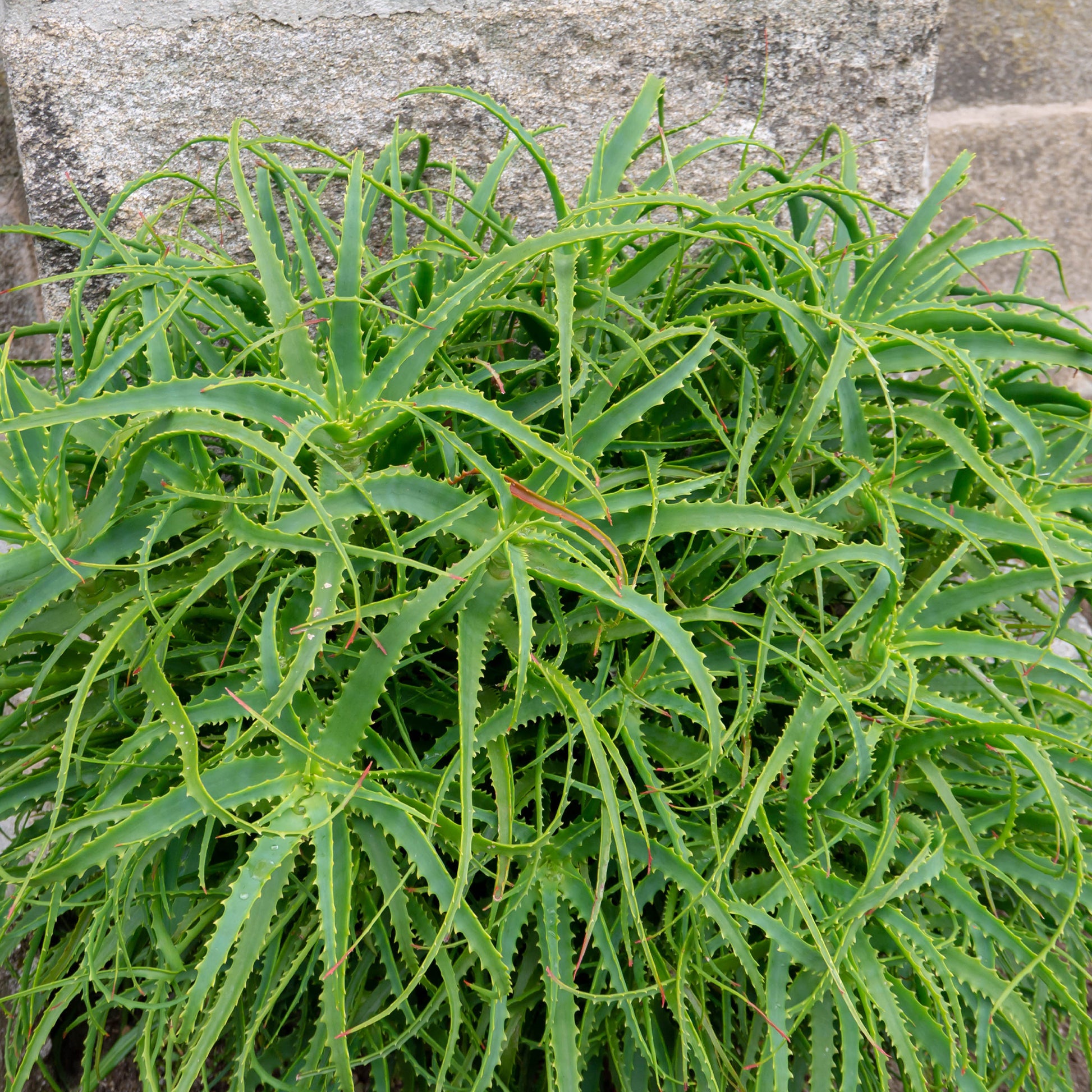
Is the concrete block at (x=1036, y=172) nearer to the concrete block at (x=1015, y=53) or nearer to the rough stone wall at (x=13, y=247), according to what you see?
the concrete block at (x=1015, y=53)

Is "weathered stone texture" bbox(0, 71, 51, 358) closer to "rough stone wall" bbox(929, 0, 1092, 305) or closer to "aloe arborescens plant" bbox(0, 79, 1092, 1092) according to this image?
"aloe arborescens plant" bbox(0, 79, 1092, 1092)

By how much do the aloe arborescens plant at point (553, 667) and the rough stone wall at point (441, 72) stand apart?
0.92ft

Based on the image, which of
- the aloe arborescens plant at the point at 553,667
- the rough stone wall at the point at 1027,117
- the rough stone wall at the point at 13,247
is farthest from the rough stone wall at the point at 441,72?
the rough stone wall at the point at 1027,117

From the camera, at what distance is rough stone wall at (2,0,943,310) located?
0.85 m

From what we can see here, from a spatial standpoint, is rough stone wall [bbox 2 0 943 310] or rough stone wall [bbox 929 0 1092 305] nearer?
rough stone wall [bbox 2 0 943 310]

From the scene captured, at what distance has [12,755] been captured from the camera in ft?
1.89

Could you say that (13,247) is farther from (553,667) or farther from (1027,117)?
(1027,117)

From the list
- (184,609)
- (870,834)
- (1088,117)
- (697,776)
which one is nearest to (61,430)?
(184,609)

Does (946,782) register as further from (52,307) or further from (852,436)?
(52,307)

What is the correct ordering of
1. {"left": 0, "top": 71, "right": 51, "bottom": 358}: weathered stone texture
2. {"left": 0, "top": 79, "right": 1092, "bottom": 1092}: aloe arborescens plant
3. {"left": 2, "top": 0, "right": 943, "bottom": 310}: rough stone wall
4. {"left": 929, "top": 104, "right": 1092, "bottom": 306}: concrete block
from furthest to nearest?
{"left": 929, "top": 104, "right": 1092, "bottom": 306}: concrete block
{"left": 0, "top": 71, "right": 51, "bottom": 358}: weathered stone texture
{"left": 2, "top": 0, "right": 943, "bottom": 310}: rough stone wall
{"left": 0, "top": 79, "right": 1092, "bottom": 1092}: aloe arborescens plant

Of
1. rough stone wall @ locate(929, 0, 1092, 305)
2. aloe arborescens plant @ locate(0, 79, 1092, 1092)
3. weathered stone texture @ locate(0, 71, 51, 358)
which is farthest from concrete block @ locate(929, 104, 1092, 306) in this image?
weathered stone texture @ locate(0, 71, 51, 358)

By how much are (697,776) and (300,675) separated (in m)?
0.23

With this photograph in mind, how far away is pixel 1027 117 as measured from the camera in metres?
1.42

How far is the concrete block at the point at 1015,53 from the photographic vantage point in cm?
143
